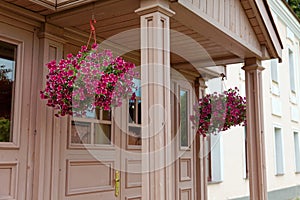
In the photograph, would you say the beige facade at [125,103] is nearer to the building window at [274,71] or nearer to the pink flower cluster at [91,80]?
the pink flower cluster at [91,80]

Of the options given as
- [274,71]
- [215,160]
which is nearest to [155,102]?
[215,160]

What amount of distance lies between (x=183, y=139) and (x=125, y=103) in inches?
56.2

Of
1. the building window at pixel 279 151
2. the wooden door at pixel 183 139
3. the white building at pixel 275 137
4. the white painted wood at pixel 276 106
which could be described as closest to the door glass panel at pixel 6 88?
the wooden door at pixel 183 139

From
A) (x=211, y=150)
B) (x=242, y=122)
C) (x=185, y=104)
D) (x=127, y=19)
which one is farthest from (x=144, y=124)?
(x=211, y=150)

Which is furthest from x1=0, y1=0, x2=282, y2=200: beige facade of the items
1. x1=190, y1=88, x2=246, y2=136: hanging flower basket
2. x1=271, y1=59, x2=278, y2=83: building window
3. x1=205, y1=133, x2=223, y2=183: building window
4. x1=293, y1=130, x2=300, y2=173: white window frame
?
x1=293, y1=130, x2=300, y2=173: white window frame

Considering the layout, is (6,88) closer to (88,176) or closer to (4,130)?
(4,130)

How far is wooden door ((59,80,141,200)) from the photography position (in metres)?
3.46

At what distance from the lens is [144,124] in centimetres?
244

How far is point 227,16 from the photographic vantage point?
349 cm

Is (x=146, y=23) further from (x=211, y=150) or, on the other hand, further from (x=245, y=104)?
(x=211, y=150)

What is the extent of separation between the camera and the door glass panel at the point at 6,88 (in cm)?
290

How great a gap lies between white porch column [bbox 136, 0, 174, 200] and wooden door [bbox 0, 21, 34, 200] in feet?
3.70

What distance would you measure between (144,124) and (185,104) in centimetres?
302

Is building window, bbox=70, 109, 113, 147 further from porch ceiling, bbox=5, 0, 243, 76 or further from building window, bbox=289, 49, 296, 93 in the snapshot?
building window, bbox=289, 49, 296, 93
